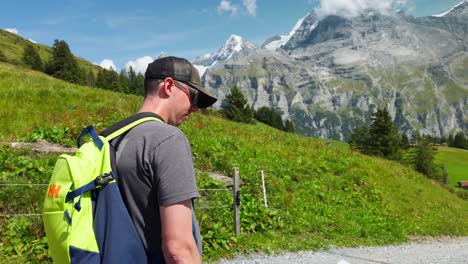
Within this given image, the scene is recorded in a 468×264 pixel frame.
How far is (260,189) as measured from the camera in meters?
15.2

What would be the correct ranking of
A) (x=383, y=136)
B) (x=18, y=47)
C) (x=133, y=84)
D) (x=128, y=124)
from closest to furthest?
(x=128, y=124) < (x=383, y=136) < (x=133, y=84) < (x=18, y=47)

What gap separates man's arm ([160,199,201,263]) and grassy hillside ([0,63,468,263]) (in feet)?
24.5

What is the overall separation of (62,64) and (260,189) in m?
76.6

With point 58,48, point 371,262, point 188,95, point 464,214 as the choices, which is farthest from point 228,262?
point 58,48

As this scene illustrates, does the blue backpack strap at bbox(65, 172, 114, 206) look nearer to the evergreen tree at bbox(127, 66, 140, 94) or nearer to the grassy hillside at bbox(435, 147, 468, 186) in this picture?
the evergreen tree at bbox(127, 66, 140, 94)

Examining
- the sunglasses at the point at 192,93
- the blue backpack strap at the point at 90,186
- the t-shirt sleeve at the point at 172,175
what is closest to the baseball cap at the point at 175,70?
the sunglasses at the point at 192,93

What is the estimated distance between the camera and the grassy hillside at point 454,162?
126 meters

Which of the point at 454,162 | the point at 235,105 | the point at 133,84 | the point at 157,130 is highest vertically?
the point at 133,84

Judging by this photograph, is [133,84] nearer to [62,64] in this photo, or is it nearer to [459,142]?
[62,64]

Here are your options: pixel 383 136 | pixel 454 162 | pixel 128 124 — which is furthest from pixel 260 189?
pixel 454 162

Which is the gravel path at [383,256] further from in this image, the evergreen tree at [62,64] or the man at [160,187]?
the evergreen tree at [62,64]

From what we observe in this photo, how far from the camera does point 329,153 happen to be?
74.2 ft

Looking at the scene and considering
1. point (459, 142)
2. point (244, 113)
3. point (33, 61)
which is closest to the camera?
point (244, 113)

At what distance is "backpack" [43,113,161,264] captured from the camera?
7.73 feet
